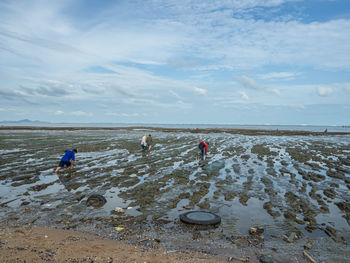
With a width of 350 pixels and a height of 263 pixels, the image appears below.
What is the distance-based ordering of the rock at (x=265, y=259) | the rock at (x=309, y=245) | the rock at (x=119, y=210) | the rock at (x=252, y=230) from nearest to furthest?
the rock at (x=265, y=259) → the rock at (x=309, y=245) → the rock at (x=252, y=230) → the rock at (x=119, y=210)

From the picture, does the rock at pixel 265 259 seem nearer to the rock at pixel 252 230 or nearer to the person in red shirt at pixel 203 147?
the rock at pixel 252 230

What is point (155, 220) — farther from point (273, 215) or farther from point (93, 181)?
point (93, 181)

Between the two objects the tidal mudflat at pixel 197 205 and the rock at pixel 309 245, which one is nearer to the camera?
the rock at pixel 309 245

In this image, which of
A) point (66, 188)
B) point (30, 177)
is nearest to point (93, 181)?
point (66, 188)

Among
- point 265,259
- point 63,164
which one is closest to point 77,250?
point 265,259

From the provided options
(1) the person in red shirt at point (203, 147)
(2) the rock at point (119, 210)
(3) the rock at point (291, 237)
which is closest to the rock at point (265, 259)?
(3) the rock at point (291, 237)

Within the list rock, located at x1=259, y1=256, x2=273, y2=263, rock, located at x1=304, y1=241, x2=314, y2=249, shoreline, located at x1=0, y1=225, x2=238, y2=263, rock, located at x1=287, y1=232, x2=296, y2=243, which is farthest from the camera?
rock, located at x1=287, y1=232, x2=296, y2=243

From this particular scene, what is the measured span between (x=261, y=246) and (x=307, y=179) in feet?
33.6

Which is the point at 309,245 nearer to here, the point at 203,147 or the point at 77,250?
the point at 77,250

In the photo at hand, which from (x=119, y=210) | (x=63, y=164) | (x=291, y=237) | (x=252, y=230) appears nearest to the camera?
(x=291, y=237)

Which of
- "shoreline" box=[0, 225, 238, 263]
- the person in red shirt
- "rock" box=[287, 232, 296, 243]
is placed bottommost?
"rock" box=[287, 232, 296, 243]

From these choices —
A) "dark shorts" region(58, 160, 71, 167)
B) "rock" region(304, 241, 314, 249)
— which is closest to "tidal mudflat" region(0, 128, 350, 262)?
"rock" region(304, 241, 314, 249)

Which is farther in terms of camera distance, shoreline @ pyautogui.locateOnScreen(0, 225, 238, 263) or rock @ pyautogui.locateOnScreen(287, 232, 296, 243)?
rock @ pyautogui.locateOnScreen(287, 232, 296, 243)

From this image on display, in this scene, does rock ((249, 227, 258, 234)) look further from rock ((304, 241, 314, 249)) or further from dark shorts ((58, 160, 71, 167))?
dark shorts ((58, 160, 71, 167))
